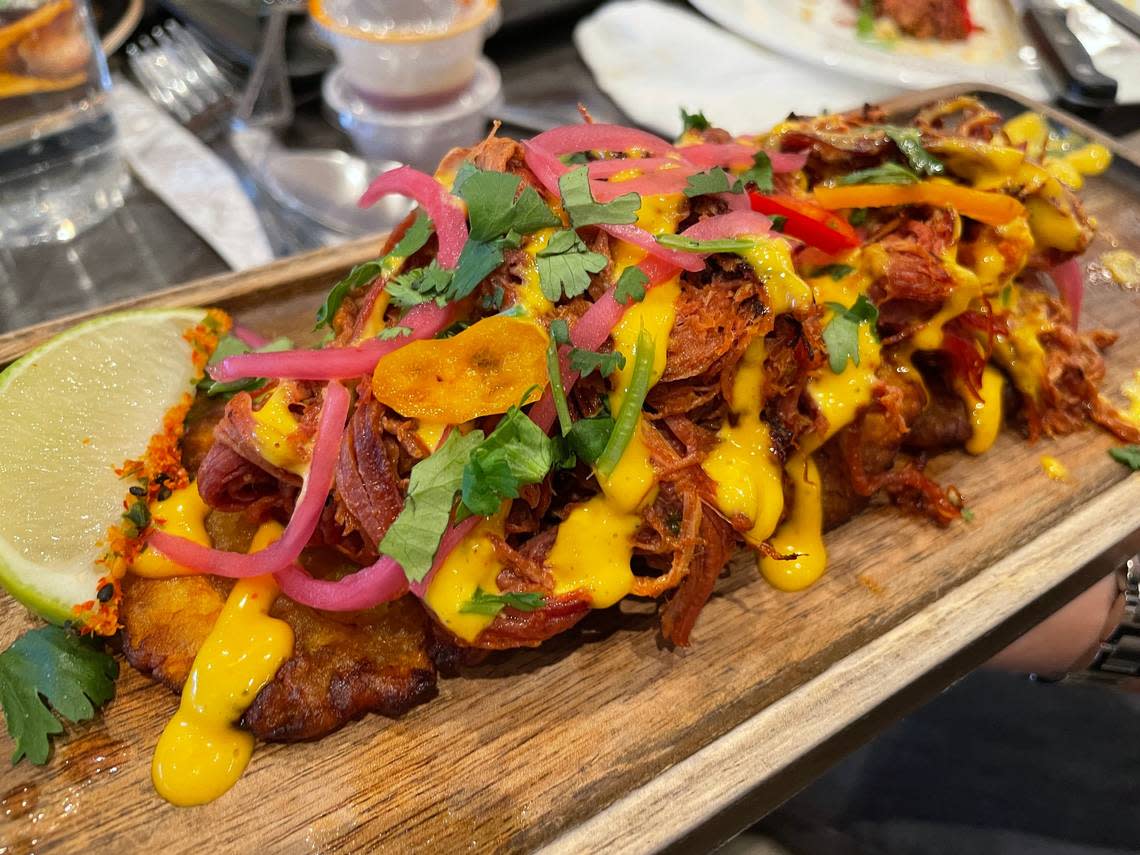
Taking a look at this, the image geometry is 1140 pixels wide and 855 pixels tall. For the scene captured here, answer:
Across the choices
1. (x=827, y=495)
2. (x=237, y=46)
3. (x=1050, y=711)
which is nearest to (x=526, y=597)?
(x=827, y=495)

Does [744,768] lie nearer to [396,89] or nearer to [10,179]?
[396,89]

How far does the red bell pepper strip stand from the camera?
2309mm

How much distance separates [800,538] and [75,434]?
6.46 ft

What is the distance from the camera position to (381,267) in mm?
2227

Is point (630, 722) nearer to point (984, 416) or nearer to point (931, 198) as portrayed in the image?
point (984, 416)

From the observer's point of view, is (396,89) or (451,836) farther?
(396,89)

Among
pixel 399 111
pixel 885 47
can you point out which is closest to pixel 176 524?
pixel 399 111

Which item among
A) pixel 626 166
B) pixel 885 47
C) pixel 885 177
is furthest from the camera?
pixel 885 47

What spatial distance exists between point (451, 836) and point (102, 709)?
0.86 meters

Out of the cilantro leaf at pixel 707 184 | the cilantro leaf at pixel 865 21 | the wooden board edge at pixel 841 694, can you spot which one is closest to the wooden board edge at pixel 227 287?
the cilantro leaf at pixel 707 184

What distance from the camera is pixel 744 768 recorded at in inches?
72.4

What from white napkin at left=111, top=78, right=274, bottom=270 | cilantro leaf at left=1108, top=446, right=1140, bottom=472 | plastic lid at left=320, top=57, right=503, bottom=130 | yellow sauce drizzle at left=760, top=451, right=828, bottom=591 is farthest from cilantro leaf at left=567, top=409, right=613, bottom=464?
plastic lid at left=320, top=57, right=503, bottom=130

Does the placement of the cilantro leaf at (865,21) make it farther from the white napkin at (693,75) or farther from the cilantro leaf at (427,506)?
the cilantro leaf at (427,506)

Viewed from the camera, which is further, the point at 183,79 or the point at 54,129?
the point at 183,79
